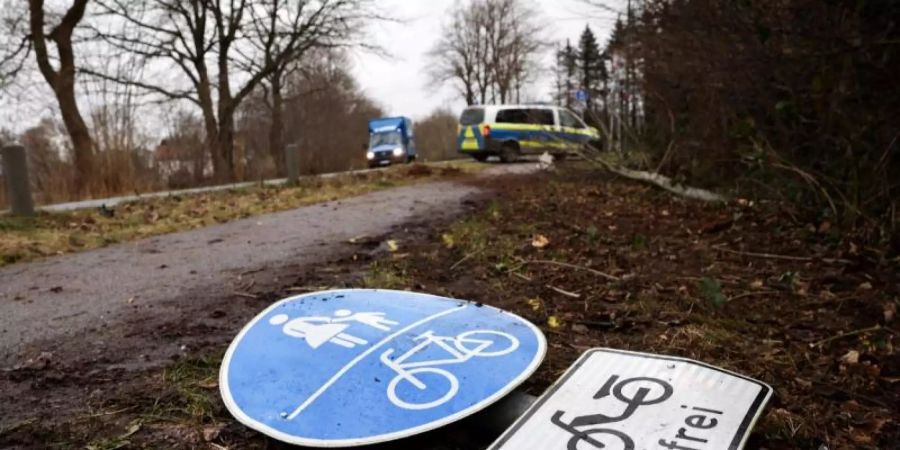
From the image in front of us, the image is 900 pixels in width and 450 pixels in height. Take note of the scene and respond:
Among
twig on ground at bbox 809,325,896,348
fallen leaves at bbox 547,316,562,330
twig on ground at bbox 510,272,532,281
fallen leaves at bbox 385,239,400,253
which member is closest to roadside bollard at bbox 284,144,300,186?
fallen leaves at bbox 385,239,400,253

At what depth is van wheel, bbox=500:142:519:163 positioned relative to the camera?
1825 centimetres

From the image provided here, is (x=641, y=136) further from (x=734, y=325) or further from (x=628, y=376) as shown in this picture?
(x=628, y=376)

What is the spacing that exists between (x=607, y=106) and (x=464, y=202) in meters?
3.50

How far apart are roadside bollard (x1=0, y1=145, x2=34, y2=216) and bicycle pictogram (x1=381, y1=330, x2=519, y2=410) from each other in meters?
6.71

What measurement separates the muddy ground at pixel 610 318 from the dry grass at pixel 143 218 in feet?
8.22

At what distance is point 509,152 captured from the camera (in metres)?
18.3

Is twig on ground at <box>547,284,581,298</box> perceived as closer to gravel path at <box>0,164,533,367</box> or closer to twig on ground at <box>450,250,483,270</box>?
twig on ground at <box>450,250,483,270</box>

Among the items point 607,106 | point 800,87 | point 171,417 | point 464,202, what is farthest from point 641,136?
point 171,417

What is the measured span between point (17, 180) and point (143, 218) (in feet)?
5.25

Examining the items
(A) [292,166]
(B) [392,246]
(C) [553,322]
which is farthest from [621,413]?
(A) [292,166]

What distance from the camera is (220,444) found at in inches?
68.3

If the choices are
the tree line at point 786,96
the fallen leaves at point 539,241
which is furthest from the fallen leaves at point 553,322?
the tree line at point 786,96

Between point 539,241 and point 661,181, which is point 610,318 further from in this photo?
point 661,181

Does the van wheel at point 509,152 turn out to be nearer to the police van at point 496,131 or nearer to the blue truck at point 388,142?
the police van at point 496,131
